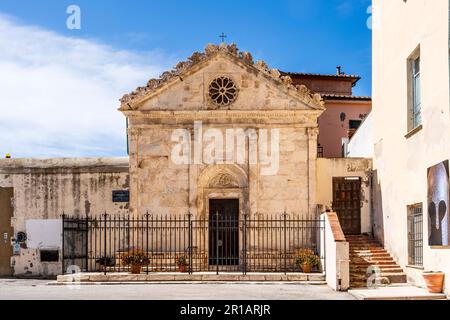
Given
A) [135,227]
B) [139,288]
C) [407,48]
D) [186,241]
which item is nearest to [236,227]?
[186,241]

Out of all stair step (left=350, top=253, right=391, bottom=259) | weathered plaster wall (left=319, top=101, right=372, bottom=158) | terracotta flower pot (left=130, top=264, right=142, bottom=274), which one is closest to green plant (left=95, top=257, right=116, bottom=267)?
terracotta flower pot (left=130, top=264, right=142, bottom=274)

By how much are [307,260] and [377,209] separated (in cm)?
318

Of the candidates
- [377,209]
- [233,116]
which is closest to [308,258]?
[377,209]

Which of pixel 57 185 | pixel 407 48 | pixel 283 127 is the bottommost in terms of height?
pixel 57 185

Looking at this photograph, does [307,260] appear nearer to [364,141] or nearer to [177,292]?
[177,292]

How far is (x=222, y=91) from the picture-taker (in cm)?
2648

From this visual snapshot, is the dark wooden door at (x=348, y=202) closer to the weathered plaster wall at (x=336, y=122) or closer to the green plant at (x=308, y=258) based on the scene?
the green plant at (x=308, y=258)

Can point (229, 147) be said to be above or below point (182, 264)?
above

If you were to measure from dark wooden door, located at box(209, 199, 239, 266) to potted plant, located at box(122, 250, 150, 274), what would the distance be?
8.65 ft

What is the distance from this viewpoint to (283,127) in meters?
26.4

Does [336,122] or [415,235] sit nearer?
[415,235]

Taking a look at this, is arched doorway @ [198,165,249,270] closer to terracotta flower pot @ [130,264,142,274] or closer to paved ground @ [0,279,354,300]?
terracotta flower pot @ [130,264,142,274]
